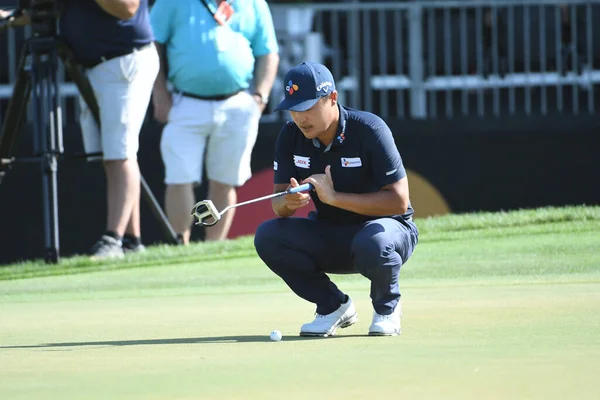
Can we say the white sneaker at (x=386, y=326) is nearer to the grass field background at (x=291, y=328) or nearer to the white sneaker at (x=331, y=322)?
the grass field background at (x=291, y=328)

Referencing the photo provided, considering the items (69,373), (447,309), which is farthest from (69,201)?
(69,373)

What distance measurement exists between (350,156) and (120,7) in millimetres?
3986

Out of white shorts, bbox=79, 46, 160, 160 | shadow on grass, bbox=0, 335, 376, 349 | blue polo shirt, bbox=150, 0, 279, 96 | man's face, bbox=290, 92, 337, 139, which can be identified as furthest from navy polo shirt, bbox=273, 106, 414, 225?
blue polo shirt, bbox=150, 0, 279, 96

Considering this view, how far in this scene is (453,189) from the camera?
14039 millimetres

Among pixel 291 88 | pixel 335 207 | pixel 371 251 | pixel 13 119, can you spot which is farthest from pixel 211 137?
pixel 371 251

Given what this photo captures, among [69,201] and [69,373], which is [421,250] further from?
[69,373]

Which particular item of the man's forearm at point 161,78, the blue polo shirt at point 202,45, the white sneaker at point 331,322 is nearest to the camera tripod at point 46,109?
the man's forearm at point 161,78

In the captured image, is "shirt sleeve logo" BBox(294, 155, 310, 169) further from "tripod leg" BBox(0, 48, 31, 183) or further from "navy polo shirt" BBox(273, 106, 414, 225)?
"tripod leg" BBox(0, 48, 31, 183)

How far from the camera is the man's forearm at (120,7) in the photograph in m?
9.55

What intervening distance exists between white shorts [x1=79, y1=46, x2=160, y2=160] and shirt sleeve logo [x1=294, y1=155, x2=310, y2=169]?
3.95 metres

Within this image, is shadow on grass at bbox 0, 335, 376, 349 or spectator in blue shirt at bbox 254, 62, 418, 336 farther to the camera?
spectator in blue shirt at bbox 254, 62, 418, 336

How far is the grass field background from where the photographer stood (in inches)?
172

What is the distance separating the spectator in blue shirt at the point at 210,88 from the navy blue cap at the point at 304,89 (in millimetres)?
4909

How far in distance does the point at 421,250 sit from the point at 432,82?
4.97 metres
